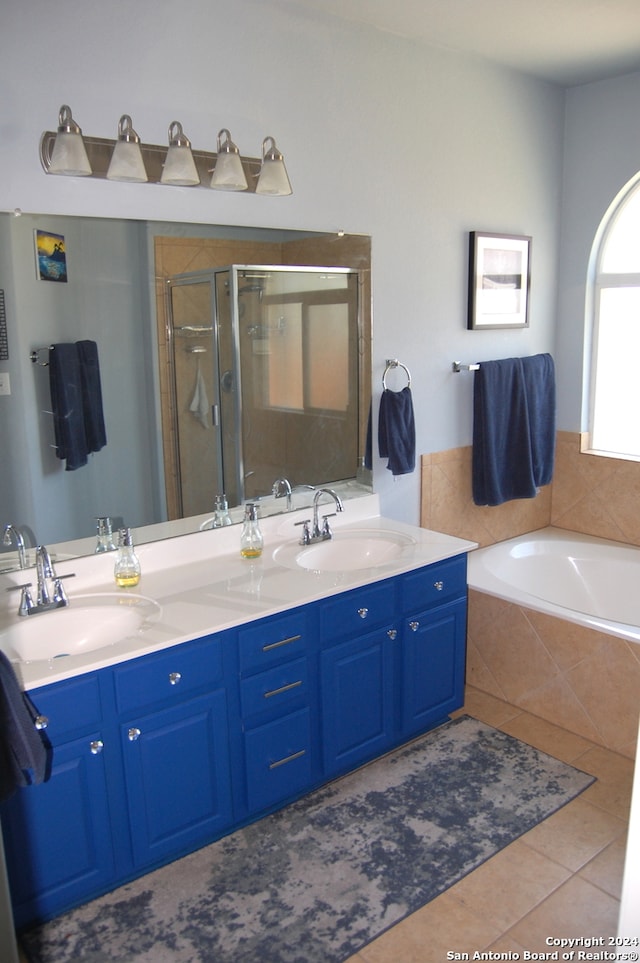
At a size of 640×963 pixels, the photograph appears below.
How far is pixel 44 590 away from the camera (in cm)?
226

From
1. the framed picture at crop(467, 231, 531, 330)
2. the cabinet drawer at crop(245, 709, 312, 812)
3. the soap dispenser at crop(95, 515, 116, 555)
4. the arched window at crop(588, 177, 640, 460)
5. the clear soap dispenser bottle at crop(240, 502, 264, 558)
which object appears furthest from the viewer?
the arched window at crop(588, 177, 640, 460)

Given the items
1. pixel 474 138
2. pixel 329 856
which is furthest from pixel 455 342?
pixel 329 856

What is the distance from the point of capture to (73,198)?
230 centimetres

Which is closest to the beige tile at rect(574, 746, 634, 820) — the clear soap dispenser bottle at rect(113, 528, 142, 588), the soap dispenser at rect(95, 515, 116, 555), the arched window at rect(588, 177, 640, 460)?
the arched window at rect(588, 177, 640, 460)

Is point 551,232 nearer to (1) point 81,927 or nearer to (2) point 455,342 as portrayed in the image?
(2) point 455,342

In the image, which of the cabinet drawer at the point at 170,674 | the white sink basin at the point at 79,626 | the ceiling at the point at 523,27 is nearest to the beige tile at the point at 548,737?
the cabinet drawer at the point at 170,674

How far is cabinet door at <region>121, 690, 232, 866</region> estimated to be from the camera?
7.05 feet

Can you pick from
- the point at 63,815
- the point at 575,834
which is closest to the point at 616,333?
the point at 575,834

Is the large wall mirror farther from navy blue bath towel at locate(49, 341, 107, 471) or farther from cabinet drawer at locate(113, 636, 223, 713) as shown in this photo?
cabinet drawer at locate(113, 636, 223, 713)

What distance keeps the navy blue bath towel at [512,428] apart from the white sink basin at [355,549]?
2.49 feet

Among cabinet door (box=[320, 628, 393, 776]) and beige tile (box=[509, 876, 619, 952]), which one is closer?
beige tile (box=[509, 876, 619, 952])

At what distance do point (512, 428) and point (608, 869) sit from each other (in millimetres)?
1934

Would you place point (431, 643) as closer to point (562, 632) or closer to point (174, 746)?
point (562, 632)

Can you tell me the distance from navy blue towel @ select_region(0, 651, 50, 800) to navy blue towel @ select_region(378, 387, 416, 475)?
5.90 ft
